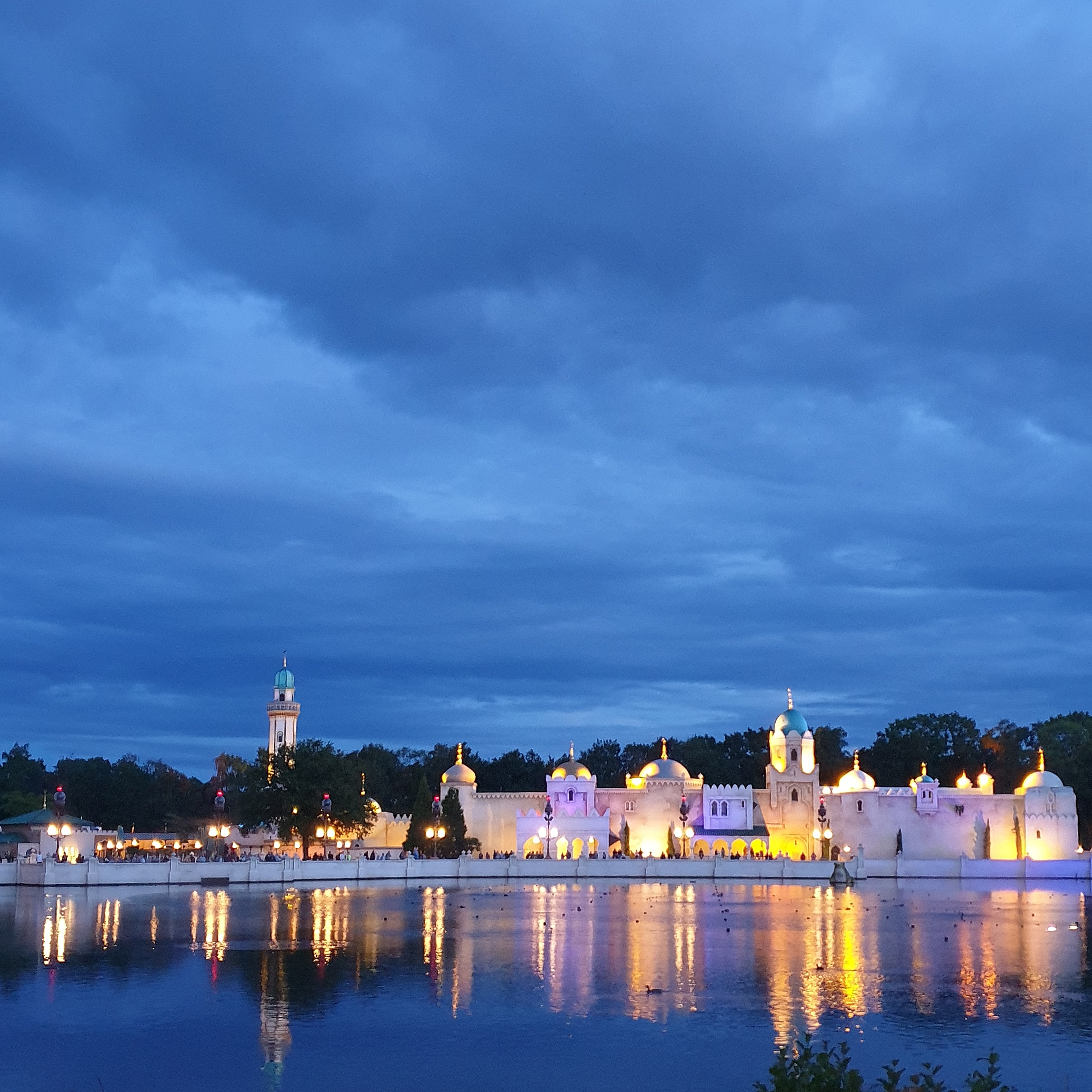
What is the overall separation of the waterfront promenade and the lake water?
8.39 m

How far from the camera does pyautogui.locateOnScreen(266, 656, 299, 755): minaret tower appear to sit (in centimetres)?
9231

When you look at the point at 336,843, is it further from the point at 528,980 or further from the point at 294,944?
the point at 528,980

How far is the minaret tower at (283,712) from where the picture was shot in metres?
92.3

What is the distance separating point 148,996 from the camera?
77.9 ft

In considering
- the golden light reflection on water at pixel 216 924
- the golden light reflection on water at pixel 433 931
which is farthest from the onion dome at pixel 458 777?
the golden light reflection on water at pixel 216 924

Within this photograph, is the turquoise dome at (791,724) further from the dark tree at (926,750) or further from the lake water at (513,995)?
the lake water at (513,995)

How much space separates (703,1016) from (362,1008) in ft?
18.2

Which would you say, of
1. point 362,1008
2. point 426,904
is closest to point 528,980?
point 362,1008

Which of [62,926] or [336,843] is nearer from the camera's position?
[62,926]

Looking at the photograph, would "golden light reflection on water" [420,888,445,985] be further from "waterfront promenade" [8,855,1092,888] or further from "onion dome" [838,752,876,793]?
"onion dome" [838,752,876,793]

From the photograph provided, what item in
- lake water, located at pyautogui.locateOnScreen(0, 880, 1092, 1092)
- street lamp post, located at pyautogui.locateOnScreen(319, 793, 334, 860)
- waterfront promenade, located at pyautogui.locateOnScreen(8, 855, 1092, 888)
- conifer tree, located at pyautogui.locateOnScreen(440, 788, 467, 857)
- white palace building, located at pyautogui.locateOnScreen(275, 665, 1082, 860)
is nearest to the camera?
lake water, located at pyautogui.locateOnScreen(0, 880, 1092, 1092)

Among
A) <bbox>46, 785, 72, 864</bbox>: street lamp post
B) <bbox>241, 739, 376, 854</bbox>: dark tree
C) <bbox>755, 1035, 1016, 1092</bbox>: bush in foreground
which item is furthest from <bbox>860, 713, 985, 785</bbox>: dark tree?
<bbox>755, 1035, 1016, 1092</bbox>: bush in foreground

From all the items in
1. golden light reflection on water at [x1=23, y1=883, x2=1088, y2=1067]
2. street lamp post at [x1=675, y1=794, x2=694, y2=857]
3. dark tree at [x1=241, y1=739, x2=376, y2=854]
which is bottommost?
golden light reflection on water at [x1=23, y1=883, x2=1088, y2=1067]

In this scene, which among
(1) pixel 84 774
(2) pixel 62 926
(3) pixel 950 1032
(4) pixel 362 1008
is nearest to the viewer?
(3) pixel 950 1032
